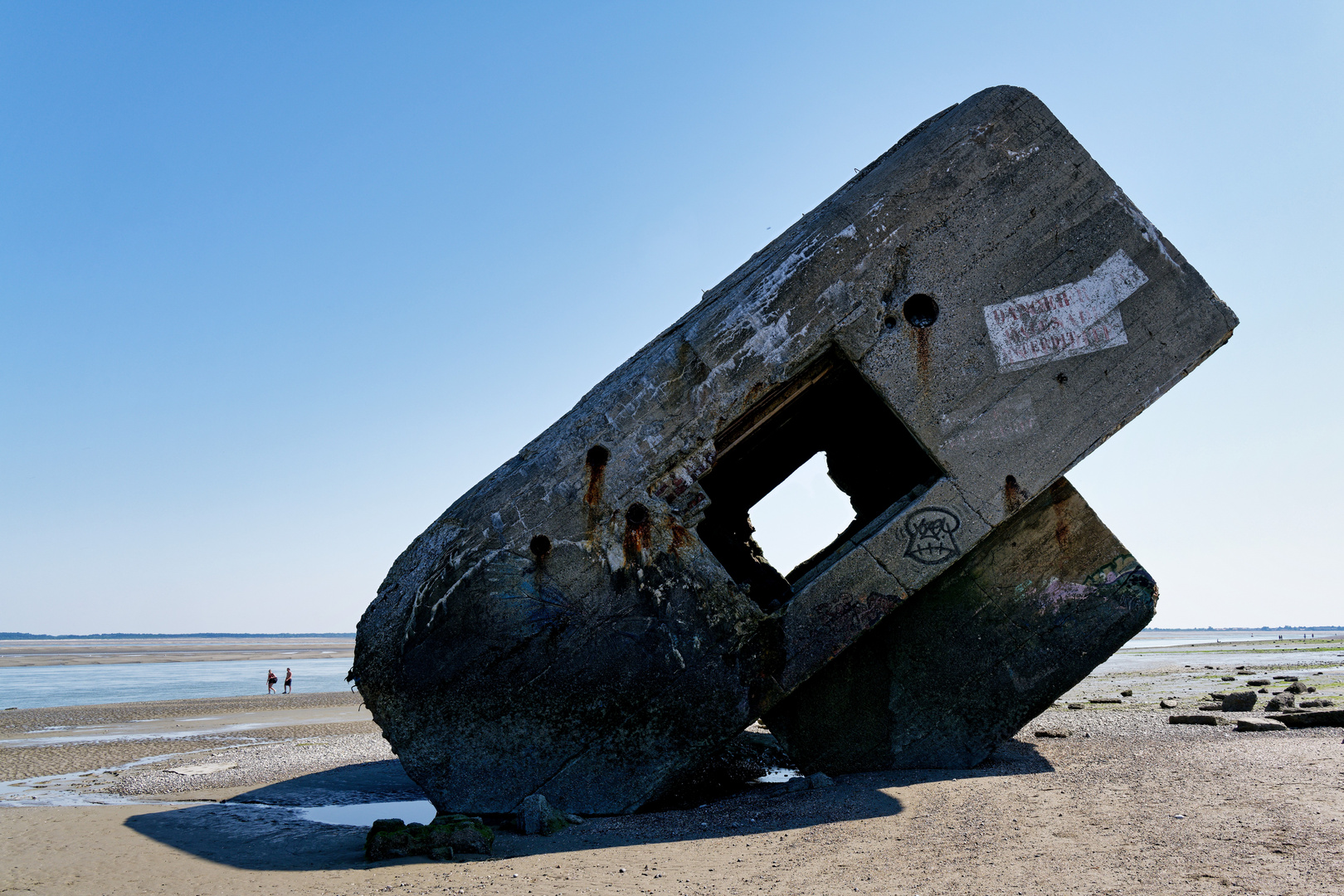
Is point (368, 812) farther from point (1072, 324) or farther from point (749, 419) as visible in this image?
point (1072, 324)

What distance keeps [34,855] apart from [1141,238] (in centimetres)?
673

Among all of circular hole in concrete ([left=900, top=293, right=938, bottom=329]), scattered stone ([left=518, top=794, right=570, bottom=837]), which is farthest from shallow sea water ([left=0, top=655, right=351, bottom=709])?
circular hole in concrete ([left=900, top=293, right=938, bottom=329])

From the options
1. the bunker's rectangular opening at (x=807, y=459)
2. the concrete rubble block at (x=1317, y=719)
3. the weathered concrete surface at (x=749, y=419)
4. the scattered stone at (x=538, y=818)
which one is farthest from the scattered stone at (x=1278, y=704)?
the scattered stone at (x=538, y=818)

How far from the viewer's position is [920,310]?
487 centimetres

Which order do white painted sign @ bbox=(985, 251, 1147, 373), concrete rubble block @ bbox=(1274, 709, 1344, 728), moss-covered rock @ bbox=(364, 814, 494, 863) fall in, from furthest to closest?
concrete rubble block @ bbox=(1274, 709, 1344, 728)
white painted sign @ bbox=(985, 251, 1147, 373)
moss-covered rock @ bbox=(364, 814, 494, 863)

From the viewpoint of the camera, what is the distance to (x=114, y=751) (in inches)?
400

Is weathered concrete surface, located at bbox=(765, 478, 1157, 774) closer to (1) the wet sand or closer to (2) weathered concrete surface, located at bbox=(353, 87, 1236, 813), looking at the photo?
(2) weathered concrete surface, located at bbox=(353, 87, 1236, 813)

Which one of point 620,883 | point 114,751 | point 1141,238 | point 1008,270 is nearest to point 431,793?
point 620,883

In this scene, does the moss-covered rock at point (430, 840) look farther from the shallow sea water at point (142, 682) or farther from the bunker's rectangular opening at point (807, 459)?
the shallow sea water at point (142, 682)

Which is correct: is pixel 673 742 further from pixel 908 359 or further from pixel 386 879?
pixel 908 359

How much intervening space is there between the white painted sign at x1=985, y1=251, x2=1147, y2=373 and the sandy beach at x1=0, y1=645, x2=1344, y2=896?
2.32 meters

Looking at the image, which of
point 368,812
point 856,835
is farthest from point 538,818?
point 368,812

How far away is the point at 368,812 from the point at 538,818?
2.13m

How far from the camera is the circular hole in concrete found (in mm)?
4836
